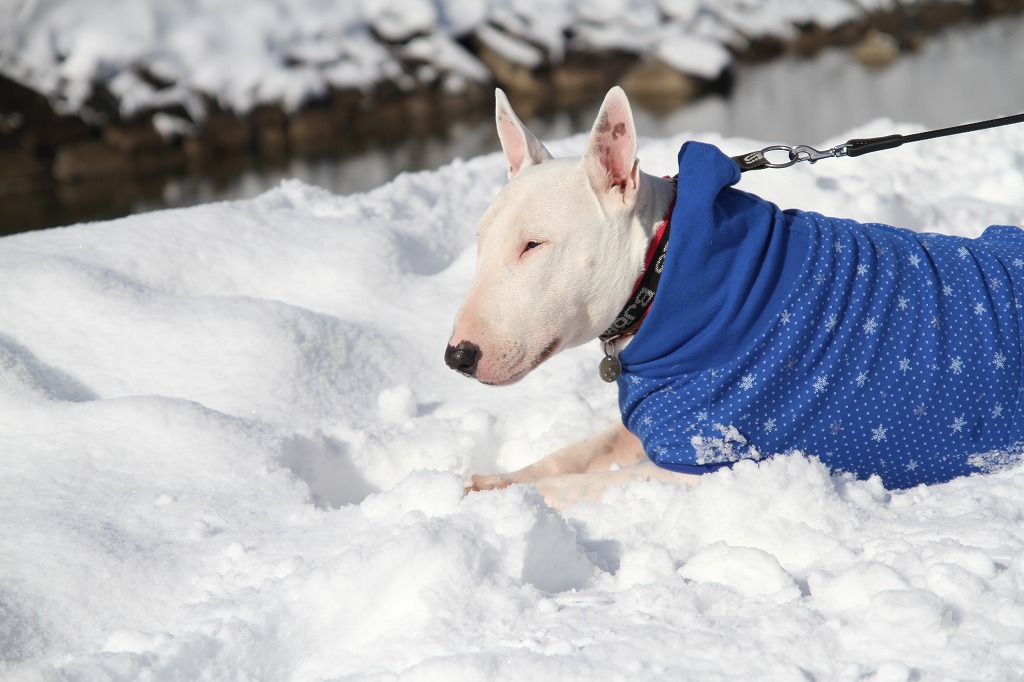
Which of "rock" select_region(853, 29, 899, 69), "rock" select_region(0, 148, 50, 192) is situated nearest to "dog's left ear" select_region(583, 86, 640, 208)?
"rock" select_region(0, 148, 50, 192)

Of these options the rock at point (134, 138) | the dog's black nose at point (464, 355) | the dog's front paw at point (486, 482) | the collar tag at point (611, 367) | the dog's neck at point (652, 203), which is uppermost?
the dog's neck at point (652, 203)

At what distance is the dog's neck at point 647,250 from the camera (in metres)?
2.58

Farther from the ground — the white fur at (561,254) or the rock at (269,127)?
the white fur at (561,254)

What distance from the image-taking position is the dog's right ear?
281 cm

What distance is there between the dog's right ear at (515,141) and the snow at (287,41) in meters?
11.4

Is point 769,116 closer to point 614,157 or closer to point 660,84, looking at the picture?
point 660,84

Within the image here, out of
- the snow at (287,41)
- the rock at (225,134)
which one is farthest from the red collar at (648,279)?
the snow at (287,41)

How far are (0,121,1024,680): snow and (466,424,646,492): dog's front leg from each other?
213 millimetres

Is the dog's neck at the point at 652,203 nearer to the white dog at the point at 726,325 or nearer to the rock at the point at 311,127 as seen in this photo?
the white dog at the point at 726,325

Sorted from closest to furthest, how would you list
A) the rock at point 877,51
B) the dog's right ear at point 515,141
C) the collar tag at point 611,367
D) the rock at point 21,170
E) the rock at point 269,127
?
the collar tag at point 611,367
the dog's right ear at point 515,141
the rock at point 21,170
the rock at point 269,127
the rock at point 877,51

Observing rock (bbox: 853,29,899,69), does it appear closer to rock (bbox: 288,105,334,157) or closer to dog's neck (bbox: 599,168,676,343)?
rock (bbox: 288,105,334,157)

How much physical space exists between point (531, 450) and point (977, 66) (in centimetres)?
1222

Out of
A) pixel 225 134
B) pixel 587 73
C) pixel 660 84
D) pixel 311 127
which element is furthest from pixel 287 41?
pixel 660 84

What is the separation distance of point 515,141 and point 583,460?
95cm
